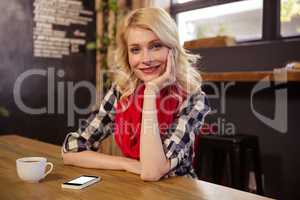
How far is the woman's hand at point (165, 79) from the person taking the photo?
1.32m

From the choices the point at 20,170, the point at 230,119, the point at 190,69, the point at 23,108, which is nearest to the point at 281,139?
the point at 230,119

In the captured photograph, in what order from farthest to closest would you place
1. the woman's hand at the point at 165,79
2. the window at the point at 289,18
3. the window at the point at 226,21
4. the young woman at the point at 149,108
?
the window at the point at 226,21
the window at the point at 289,18
the woman's hand at the point at 165,79
the young woman at the point at 149,108

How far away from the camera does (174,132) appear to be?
4.14 feet

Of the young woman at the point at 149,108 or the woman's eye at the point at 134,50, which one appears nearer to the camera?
the young woman at the point at 149,108

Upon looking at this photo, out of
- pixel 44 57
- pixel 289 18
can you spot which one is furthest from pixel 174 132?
pixel 44 57

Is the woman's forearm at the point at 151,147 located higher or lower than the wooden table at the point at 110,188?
higher

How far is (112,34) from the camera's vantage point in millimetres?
3668

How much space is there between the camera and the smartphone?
0.94 m

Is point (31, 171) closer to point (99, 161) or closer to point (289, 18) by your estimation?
point (99, 161)

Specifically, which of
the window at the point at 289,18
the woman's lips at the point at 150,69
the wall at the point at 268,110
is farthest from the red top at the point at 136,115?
the window at the point at 289,18

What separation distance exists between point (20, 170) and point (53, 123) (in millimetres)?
2554

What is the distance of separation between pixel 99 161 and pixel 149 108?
27cm

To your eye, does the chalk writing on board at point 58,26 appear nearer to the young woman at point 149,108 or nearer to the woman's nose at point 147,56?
the young woman at point 149,108

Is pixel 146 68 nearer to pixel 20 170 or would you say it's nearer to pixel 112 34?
pixel 20 170
